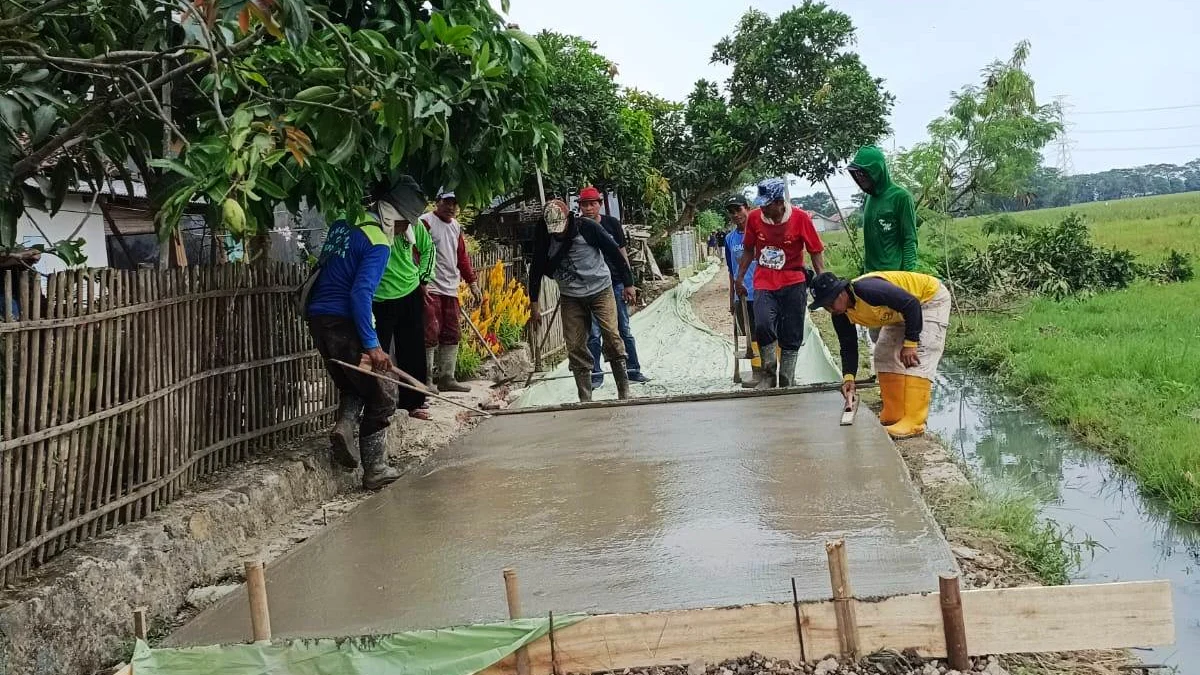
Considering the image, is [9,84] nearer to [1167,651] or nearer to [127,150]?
[127,150]

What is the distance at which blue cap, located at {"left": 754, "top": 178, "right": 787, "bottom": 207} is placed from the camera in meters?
6.51

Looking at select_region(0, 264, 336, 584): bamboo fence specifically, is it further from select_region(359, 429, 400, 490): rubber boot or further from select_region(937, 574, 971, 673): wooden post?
select_region(937, 574, 971, 673): wooden post

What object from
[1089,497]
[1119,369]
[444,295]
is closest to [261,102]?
[444,295]

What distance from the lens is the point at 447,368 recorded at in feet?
25.8

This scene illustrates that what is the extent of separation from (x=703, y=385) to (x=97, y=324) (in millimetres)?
5399

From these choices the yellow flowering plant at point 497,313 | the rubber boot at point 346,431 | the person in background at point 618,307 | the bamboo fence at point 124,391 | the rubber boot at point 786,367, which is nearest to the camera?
the bamboo fence at point 124,391

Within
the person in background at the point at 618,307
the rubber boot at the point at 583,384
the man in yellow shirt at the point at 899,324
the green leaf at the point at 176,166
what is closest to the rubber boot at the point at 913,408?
the man in yellow shirt at the point at 899,324

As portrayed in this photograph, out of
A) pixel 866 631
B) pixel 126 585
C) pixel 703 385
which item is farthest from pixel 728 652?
pixel 703 385

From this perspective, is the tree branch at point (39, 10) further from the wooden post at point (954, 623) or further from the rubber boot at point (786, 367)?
the rubber boot at point (786, 367)

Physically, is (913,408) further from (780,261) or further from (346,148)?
(346,148)

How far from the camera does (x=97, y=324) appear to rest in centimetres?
389

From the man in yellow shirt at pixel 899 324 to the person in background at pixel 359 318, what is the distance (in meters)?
2.34

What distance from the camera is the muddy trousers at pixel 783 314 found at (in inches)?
265

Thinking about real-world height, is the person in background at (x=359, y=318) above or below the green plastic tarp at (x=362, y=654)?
above
